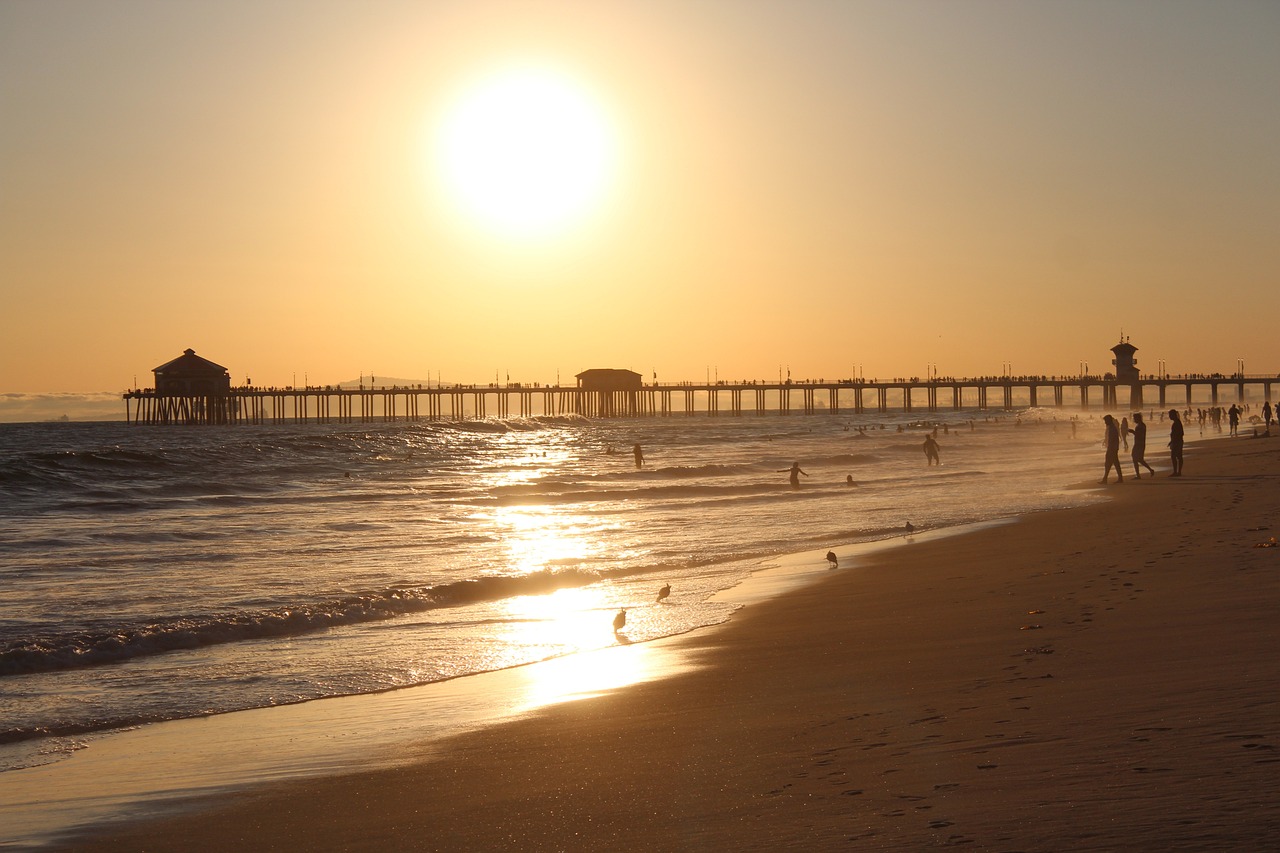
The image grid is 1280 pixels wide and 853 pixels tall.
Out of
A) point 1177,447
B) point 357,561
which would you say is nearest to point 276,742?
point 357,561

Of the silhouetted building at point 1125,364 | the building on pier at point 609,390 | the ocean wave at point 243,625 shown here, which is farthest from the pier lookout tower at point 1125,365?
the ocean wave at point 243,625

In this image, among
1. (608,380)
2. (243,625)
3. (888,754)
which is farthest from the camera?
(608,380)

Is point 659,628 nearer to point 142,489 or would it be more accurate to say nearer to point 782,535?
point 782,535

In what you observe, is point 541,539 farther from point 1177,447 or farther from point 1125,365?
point 1125,365

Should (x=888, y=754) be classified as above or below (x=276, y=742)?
above

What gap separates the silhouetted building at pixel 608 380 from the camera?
11944cm

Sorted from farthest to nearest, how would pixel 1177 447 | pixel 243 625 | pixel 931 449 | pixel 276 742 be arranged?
pixel 931 449
pixel 1177 447
pixel 243 625
pixel 276 742

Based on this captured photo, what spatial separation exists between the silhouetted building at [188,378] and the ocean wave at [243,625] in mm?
88676

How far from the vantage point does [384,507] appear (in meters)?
25.4

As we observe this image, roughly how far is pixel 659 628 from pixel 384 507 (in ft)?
53.9

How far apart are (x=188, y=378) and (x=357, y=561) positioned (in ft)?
283

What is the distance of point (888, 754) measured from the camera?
4895mm

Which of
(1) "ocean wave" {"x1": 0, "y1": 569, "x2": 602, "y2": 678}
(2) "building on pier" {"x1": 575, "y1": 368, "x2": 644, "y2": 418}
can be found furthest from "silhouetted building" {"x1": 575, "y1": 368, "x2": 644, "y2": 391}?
(1) "ocean wave" {"x1": 0, "y1": 569, "x2": 602, "y2": 678}

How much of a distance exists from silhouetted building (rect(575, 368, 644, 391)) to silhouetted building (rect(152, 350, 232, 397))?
38.8 metres
